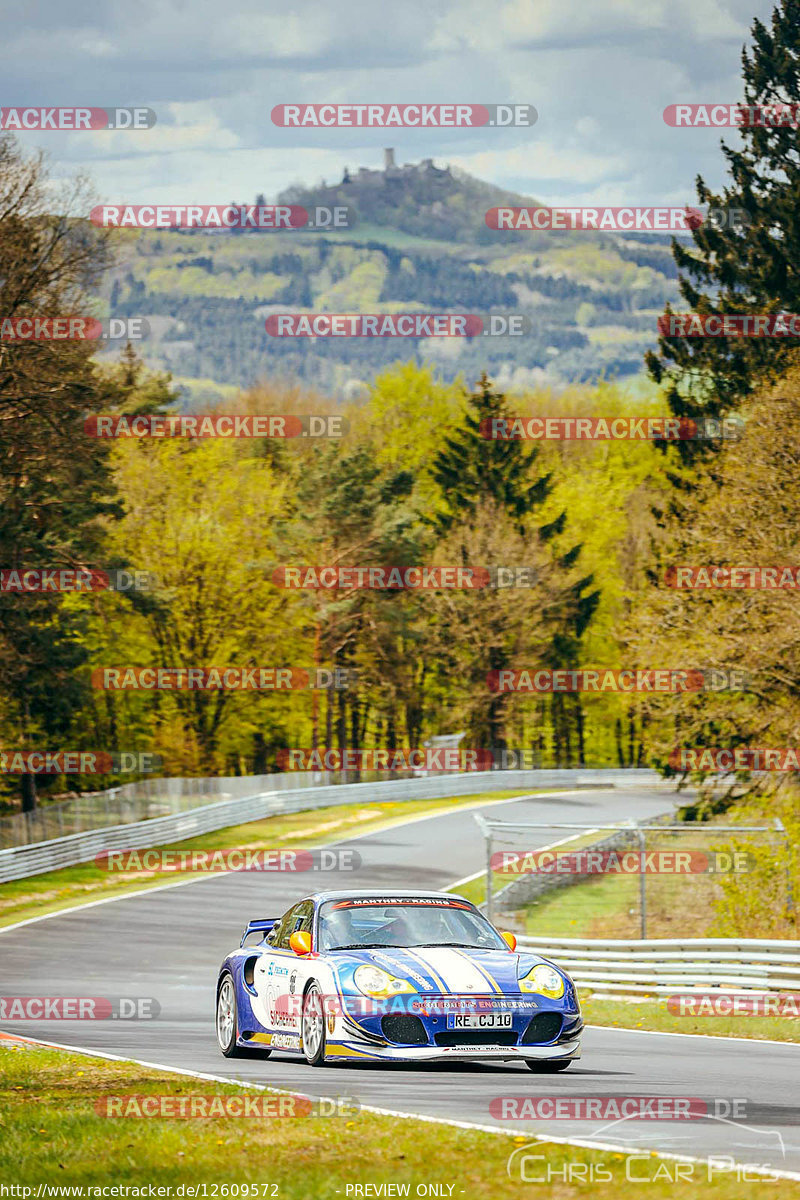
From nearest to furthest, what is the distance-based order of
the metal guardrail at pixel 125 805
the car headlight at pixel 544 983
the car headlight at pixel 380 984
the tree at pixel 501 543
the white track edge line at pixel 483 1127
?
the white track edge line at pixel 483 1127 < the car headlight at pixel 380 984 < the car headlight at pixel 544 983 < the metal guardrail at pixel 125 805 < the tree at pixel 501 543

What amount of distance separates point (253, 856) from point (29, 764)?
11453 millimetres

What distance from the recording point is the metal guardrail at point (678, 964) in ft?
65.8

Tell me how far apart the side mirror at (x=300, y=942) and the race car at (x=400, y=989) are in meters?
0.01

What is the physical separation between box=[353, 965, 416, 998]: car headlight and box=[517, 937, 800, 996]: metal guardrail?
30.2ft

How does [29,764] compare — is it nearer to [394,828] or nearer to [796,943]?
[394,828]

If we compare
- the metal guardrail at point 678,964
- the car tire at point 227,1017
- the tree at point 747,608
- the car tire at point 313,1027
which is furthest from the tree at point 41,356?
the car tire at point 313,1027

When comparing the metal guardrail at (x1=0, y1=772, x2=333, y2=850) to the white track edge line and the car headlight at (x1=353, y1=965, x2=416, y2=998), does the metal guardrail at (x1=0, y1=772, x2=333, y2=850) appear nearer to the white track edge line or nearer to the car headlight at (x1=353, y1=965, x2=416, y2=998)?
the white track edge line

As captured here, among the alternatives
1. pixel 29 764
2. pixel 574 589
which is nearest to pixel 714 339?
pixel 29 764

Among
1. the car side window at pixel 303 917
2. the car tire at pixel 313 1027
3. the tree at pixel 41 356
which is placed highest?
the tree at pixel 41 356

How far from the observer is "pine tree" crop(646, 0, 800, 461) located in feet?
150

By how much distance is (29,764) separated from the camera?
5444 cm

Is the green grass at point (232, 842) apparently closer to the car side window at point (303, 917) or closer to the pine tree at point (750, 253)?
the pine tree at point (750, 253)

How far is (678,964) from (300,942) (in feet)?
36.2

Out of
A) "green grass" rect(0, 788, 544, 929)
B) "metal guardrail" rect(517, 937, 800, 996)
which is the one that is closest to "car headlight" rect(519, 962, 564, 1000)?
"metal guardrail" rect(517, 937, 800, 996)
